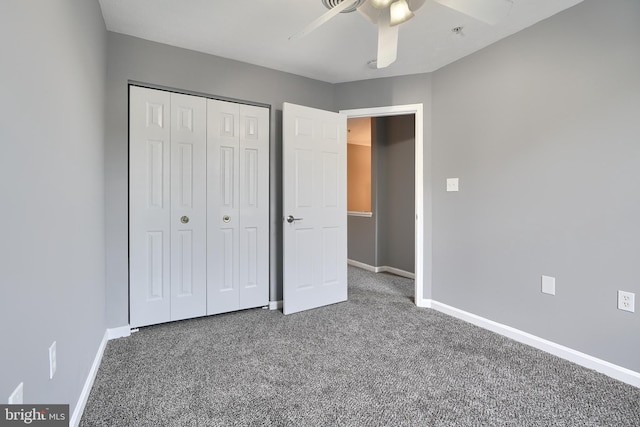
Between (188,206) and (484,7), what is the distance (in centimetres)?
250

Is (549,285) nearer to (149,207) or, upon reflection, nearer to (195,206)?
(195,206)

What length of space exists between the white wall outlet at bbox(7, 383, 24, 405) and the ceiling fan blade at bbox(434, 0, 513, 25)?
7.58 feet

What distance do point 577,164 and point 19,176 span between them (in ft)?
9.33

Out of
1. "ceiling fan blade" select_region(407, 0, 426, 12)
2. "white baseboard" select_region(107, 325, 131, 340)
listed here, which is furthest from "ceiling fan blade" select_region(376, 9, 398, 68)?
"white baseboard" select_region(107, 325, 131, 340)

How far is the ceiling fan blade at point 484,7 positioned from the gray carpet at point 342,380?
199 cm

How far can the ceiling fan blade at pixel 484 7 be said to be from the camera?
58.1 inches

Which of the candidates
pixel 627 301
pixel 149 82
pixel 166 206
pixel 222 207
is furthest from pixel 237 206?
pixel 627 301

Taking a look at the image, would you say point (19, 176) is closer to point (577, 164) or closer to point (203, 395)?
point (203, 395)

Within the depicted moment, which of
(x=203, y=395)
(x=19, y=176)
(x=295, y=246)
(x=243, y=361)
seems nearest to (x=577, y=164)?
(x=295, y=246)

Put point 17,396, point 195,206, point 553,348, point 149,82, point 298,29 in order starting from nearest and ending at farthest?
1. point 17,396
2. point 553,348
3. point 298,29
4. point 149,82
5. point 195,206

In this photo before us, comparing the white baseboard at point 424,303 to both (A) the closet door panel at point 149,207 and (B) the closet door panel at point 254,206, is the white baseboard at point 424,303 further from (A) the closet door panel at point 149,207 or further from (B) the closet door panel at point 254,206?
(A) the closet door panel at point 149,207

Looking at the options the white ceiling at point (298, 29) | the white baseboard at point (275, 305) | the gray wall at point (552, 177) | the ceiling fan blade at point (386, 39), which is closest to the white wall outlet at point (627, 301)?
the gray wall at point (552, 177)

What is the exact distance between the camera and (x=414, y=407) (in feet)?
5.16

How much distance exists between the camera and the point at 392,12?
1647 millimetres
